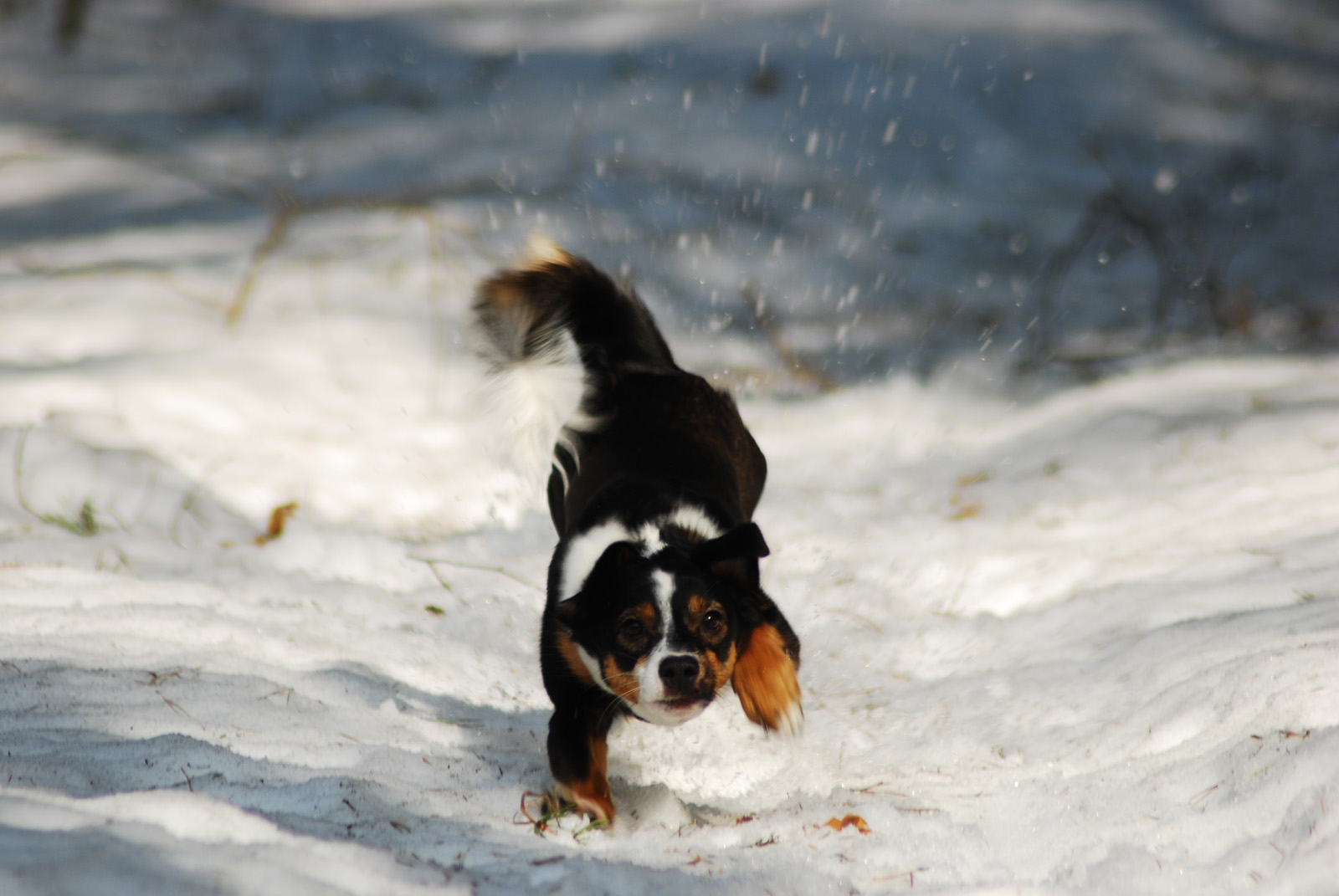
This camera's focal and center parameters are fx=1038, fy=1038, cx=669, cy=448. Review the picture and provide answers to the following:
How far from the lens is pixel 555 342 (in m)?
3.77

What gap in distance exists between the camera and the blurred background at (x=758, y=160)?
23.0 feet

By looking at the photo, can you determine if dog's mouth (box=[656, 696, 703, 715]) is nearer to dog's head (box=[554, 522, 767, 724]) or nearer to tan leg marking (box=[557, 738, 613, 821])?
dog's head (box=[554, 522, 767, 724])

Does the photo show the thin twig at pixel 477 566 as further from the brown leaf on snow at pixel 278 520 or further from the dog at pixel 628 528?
the brown leaf on snow at pixel 278 520

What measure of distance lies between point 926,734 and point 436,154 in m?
6.45

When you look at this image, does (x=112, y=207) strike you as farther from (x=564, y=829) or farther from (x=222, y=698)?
(x=564, y=829)

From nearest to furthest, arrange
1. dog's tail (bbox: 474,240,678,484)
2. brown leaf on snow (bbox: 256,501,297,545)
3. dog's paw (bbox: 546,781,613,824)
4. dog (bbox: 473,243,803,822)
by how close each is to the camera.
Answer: dog's paw (bbox: 546,781,613,824), dog (bbox: 473,243,803,822), dog's tail (bbox: 474,240,678,484), brown leaf on snow (bbox: 256,501,297,545)

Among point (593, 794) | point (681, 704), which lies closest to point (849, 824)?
point (681, 704)

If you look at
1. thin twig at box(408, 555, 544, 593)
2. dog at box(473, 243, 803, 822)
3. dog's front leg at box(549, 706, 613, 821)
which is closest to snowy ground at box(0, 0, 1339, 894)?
thin twig at box(408, 555, 544, 593)

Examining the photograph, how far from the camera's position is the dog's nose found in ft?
8.04

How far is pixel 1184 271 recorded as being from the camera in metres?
7.18

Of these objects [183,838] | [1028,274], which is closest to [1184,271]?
[1028,274]

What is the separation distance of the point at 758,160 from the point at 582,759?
6.41 metres

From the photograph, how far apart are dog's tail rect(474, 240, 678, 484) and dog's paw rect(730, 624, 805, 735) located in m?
1.18

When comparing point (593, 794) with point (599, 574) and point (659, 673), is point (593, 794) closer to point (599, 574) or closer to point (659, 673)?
point (659, 673)
